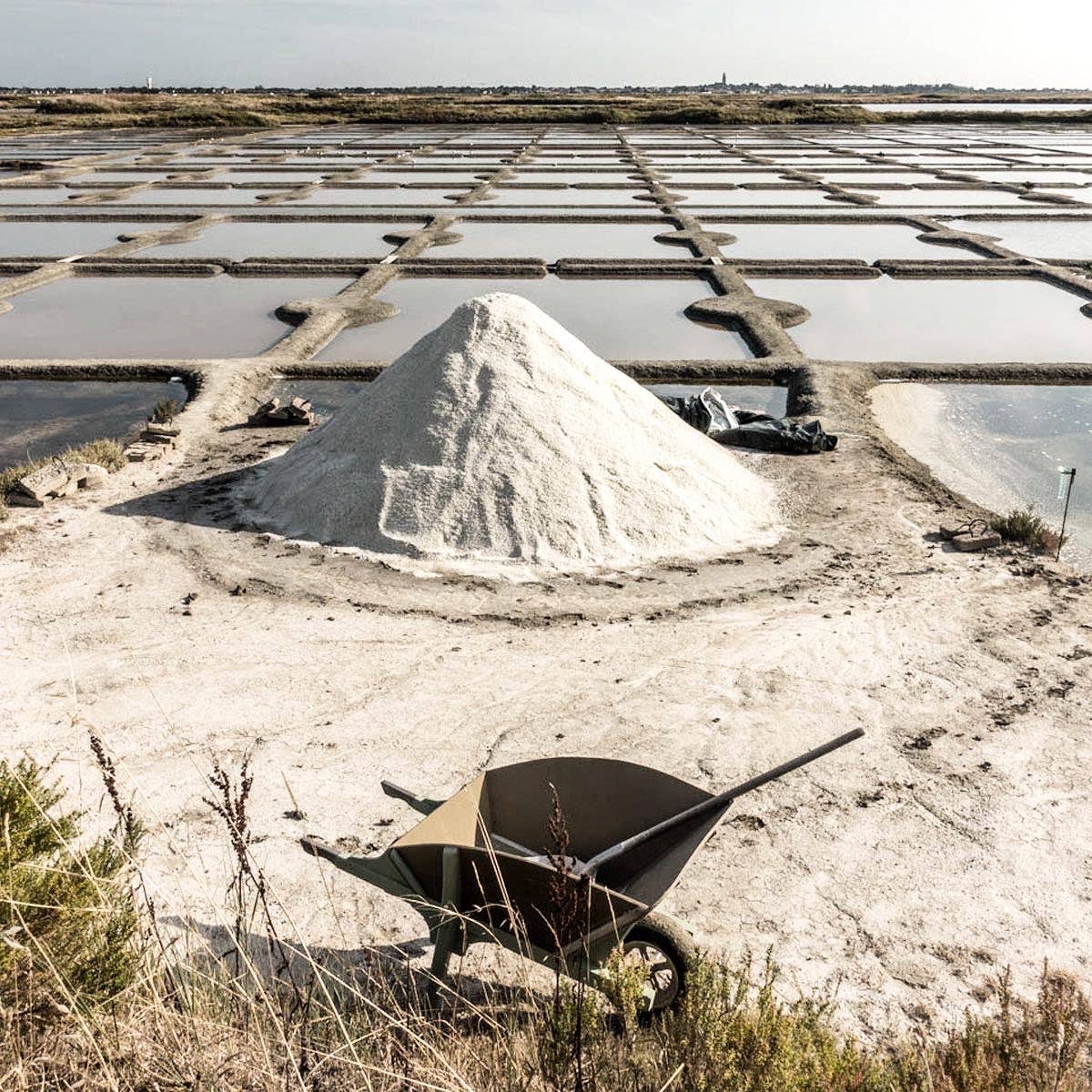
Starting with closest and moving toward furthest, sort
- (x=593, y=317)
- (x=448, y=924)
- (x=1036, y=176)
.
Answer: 1. (x=448, y=924)
2. (x=593, y=317)
3. (x=1036, y=176)

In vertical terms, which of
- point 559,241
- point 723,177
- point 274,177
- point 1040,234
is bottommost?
point 559,241

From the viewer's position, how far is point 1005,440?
27.2 ft

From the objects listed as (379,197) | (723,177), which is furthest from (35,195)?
(723,177)

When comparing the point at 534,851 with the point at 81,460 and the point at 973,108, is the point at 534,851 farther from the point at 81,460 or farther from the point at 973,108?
the point at 973,108

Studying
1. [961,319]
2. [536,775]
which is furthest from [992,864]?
[961,319]

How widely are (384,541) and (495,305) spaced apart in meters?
1.82

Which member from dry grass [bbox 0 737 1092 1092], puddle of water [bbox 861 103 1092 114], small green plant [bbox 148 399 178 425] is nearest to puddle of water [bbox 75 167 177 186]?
small green plant [bbox 148 399 178 425]

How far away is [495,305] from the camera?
6.61 m

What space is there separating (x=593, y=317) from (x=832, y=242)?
6.62 meters

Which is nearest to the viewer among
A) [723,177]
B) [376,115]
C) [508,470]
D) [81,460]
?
[508,470]

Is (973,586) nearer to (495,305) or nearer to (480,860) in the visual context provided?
(495,305)

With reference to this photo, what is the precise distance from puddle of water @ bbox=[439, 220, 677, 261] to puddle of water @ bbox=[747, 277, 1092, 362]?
266 cm

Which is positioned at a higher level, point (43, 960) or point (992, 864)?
point (43, 960)

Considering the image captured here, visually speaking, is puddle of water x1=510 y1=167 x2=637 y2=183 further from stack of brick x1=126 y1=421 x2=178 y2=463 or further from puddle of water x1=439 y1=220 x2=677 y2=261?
stack of brick x1=126 y1=421 x2=178 y2=463
